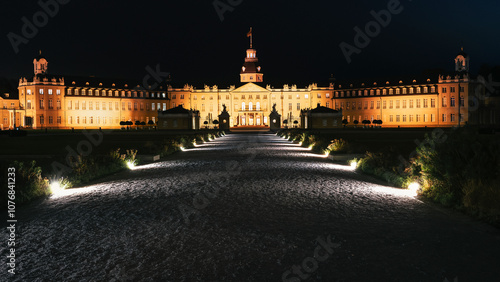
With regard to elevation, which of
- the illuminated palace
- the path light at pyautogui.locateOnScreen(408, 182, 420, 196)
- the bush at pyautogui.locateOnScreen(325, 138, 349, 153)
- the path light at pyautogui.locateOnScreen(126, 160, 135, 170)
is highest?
the illuminated palace

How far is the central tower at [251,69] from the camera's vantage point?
143500 millimetres

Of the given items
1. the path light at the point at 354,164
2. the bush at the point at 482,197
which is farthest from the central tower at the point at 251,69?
the bush at the point at 482,197

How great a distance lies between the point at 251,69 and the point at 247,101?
47.1 ft

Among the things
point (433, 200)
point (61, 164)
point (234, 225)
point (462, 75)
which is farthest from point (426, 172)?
point (462, 75)

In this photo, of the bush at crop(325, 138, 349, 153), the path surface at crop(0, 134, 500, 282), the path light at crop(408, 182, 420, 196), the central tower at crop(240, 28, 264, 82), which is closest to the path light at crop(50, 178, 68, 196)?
the path surface at crop(0, 134, 500, 282)

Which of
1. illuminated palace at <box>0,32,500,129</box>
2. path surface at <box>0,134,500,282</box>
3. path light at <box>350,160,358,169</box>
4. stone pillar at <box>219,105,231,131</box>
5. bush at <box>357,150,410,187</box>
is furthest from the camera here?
illuminated palace at <box>0,32,500,129</box>

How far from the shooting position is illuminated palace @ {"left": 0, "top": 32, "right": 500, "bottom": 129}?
11062cm

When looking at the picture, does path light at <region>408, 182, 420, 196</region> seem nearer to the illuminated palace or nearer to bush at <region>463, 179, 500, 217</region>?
bush at <region>463, 179, 500, 217</region>

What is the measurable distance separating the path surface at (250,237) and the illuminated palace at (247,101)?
323ft

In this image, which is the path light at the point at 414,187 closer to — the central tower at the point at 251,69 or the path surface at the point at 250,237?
the path surface at the point at 250,237

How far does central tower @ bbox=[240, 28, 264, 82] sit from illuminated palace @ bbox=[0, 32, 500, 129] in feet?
25.0

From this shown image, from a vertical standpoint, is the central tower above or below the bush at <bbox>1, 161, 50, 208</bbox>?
above

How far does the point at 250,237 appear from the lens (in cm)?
696

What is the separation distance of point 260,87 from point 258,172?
119m
